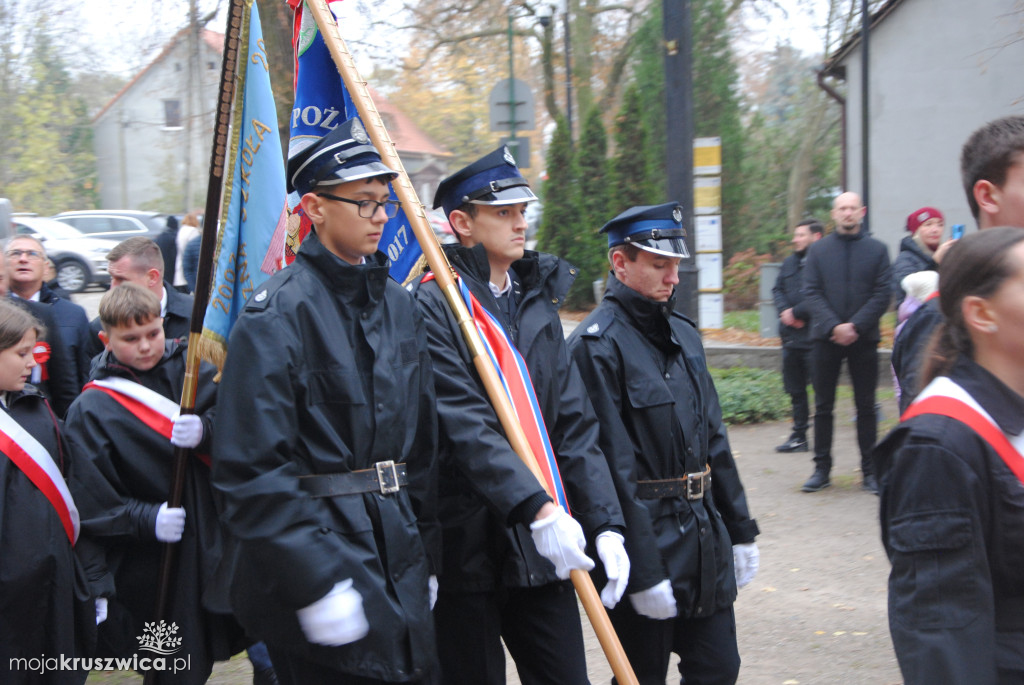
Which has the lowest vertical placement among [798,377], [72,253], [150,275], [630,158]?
[798,377]

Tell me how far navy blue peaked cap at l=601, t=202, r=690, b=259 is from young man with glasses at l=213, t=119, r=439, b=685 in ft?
3.39

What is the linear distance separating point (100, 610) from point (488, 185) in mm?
2092

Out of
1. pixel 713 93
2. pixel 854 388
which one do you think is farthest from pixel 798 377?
pixel 713 93

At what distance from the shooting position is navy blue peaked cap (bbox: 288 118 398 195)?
9.39 ft

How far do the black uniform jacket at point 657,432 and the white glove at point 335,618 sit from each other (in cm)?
115

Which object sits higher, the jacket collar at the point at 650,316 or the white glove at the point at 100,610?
the jacket collar at the point at 650,316

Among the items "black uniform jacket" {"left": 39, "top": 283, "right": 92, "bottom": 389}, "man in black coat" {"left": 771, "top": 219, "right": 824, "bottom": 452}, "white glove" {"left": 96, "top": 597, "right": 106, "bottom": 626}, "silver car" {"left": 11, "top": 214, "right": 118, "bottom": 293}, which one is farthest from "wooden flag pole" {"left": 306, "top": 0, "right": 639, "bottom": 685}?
"silver car" {"left": 11, "top": 214, "right": 118, "bottom": 293}

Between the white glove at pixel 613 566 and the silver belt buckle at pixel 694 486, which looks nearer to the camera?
the white glove at pixel 613 566

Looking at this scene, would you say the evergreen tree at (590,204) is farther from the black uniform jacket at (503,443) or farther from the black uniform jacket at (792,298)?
the black uniform jacket at (503,443)

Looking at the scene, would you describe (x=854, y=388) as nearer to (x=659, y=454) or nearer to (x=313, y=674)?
(x=659, y=454)

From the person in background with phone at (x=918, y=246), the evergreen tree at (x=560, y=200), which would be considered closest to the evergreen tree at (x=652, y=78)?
the evergreen tree at (x=560, y=200)

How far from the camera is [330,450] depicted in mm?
2648

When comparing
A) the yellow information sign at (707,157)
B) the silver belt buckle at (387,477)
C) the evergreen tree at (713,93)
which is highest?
the evergreen tree at (713,93)

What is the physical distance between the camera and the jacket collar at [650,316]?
3592 millimetres
